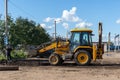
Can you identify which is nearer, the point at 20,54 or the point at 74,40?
the point at 74,40

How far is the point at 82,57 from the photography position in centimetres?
2994

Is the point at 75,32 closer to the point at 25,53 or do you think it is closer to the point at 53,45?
the point at 53,45

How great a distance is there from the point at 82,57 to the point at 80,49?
2.39 feet

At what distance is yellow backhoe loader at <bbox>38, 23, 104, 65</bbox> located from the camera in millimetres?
29777

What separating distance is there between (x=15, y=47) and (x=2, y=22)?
4.52 meters

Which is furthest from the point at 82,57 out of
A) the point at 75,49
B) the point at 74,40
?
the point at 74,40

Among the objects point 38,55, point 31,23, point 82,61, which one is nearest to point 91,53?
point 82,61

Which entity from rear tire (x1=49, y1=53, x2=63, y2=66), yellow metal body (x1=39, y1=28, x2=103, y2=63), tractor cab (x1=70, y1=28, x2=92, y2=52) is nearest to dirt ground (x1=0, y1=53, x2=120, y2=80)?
yellow metal body (x1=39, y1=28, x2=103, y2=63)

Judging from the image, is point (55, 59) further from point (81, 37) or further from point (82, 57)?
point (81, 37)

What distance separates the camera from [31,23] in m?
72.4

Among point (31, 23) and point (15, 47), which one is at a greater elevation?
point (31, 23)

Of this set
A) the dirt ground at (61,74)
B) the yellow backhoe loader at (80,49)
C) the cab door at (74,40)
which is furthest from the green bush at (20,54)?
the dirt ground at (61,74)

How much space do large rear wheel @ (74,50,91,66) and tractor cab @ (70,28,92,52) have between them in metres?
0.72

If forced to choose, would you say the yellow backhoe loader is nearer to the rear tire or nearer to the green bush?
the rear tire
